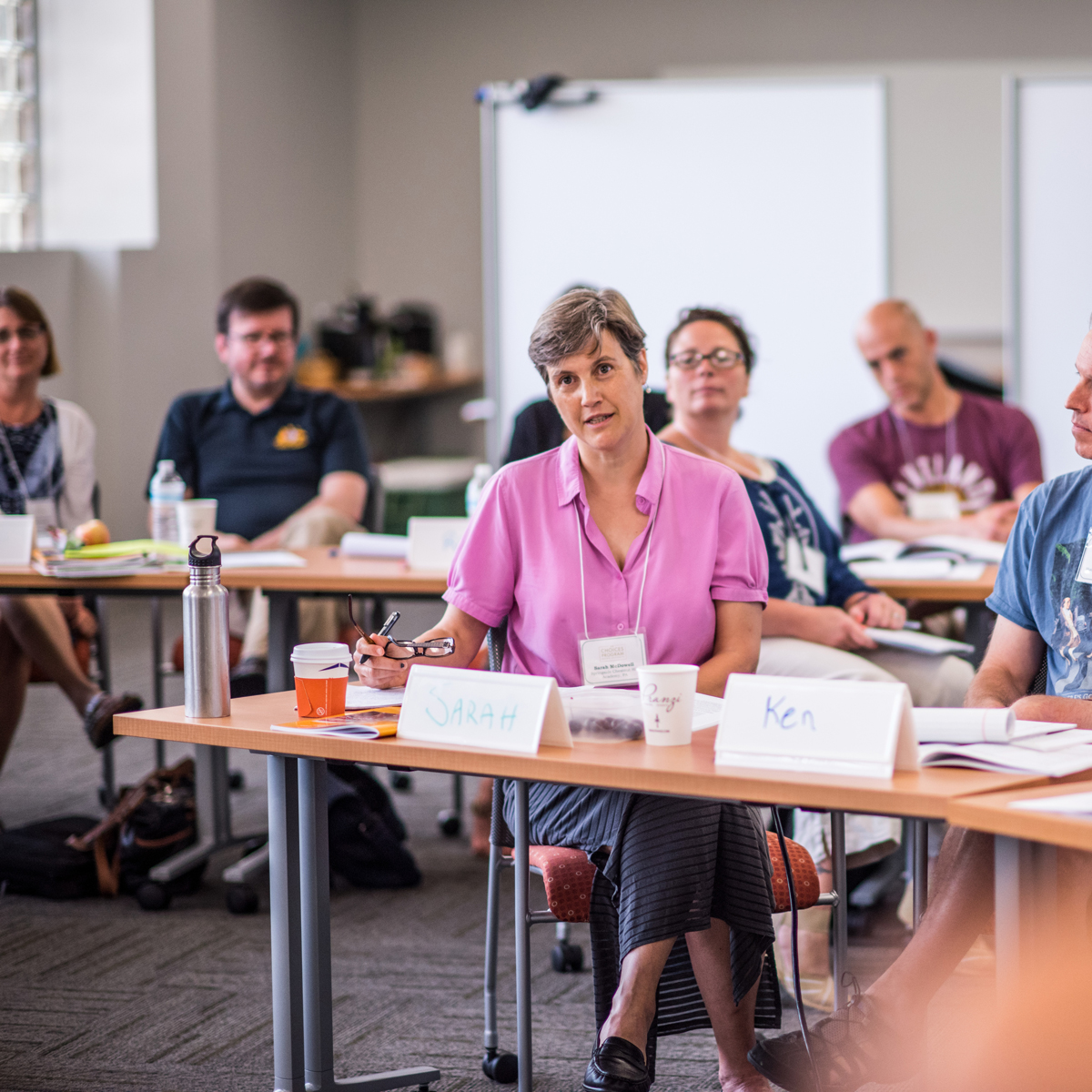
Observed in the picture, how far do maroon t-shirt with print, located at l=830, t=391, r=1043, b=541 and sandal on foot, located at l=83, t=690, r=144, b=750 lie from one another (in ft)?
6.39

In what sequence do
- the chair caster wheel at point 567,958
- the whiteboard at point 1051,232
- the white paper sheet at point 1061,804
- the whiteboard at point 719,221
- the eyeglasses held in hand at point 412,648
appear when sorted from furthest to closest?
the whiteboard at point 719,221
the whiteboard at point 1051,232
the chair caster wheel at point 567,958
the eyeglasses held in hand at point 412,648
the white paper sheet at point 1061,804

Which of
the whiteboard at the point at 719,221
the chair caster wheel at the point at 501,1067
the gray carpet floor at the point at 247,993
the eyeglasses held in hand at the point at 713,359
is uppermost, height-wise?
the whiteboard at the point at 719,221

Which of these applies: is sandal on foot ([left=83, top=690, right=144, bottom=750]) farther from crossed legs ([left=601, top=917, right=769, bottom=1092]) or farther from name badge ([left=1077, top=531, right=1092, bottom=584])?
name badge ([left=1077, top=531, right=1092, bottom=584])

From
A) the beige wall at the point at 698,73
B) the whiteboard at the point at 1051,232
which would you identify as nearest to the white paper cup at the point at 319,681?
the whiteboard at the point at 1051,232

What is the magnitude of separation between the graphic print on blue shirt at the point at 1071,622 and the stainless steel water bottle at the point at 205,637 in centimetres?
113

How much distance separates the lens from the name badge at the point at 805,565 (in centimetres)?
262

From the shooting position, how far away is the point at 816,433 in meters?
4.59

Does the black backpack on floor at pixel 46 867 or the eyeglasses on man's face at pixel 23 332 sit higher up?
the eyeglasses on man's face at pixel 23 332

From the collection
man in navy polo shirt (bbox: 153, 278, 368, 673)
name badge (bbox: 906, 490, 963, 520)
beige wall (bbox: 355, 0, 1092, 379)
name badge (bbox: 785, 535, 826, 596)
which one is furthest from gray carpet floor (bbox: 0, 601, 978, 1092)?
beige wall (bbox: 355, 0, 1092, 379)

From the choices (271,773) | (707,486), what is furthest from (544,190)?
(271,773)

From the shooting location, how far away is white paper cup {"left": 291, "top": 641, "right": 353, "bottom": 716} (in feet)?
5.41

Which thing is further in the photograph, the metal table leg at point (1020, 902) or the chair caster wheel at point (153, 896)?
the chair caster wheel at point (153, 896)

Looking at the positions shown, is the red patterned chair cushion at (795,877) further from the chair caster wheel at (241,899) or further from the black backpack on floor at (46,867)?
the black backpack on floor at (46,867)

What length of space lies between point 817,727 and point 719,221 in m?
3.52
